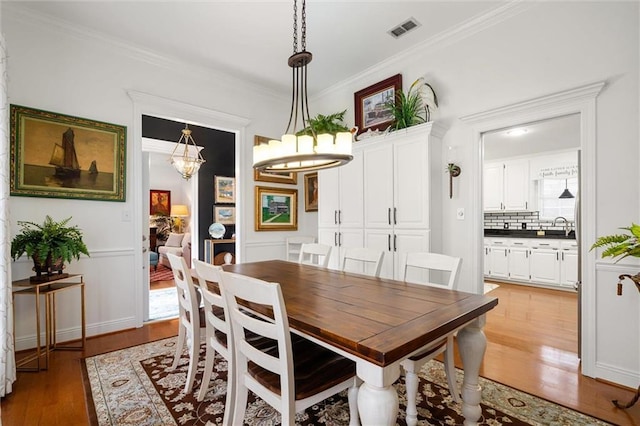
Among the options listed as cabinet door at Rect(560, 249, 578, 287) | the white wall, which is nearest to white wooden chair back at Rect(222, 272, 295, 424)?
the white wall

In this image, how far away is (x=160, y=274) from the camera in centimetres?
664

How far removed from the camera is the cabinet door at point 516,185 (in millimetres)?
6035

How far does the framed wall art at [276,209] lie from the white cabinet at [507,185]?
382 centimetres

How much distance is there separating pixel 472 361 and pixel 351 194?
2.43 m

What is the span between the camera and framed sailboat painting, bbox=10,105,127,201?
2686mm

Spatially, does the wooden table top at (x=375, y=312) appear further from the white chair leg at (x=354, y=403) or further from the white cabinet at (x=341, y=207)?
the white cabinet at (x=341, y=207)

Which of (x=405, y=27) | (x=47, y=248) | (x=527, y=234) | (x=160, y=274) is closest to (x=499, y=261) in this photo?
(x=527, y=234)

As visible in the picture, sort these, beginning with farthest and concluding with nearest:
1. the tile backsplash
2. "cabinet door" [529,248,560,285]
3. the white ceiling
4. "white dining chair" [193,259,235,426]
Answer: the tile backsplash
"cabinet door" [529,248,560,285]
the white ceiling
"white dining chair" [193,259,235,426]

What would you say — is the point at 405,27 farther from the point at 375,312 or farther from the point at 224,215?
the point at 224,215

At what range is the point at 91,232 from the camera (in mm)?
3043

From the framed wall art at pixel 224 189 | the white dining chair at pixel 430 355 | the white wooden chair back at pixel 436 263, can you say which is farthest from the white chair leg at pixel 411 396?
the framed wall art at pixel 224 189

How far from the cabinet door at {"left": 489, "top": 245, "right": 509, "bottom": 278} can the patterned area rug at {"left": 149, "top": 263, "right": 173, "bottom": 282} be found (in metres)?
6.40

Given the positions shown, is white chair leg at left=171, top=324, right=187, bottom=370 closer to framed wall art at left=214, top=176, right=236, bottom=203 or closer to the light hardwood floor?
the light hardwood floor

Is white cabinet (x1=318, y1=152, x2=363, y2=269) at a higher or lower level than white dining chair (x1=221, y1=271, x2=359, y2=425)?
higher
